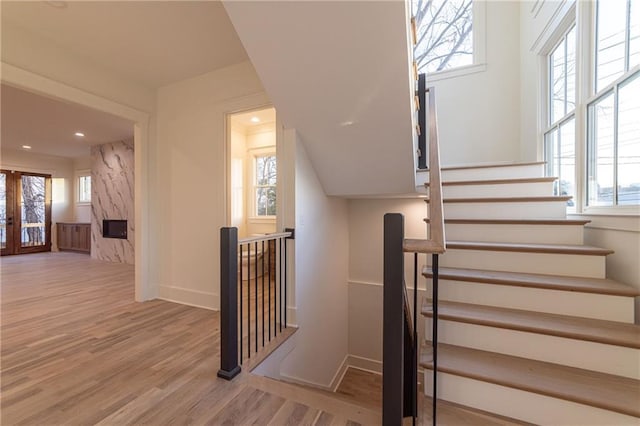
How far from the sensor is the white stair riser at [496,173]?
247 cm

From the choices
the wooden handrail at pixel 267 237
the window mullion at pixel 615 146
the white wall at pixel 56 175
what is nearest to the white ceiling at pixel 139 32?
the wooden handrail at pixel 267 237

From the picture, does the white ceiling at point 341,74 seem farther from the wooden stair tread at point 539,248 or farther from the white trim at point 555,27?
the white trim at point 555,27

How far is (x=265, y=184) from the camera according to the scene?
4914mm

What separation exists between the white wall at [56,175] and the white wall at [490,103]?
978 cm

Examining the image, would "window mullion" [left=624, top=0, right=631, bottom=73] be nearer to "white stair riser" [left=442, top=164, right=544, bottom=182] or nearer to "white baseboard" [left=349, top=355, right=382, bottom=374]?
"white stair riser" [left=442, top=164, right=544, bottom=182]

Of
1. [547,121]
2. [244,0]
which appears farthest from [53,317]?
[547,121]

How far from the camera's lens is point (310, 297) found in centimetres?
272

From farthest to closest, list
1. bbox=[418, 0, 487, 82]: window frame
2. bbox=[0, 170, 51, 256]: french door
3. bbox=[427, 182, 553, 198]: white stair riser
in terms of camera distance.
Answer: bbox=[0, 170, 51, 256]: french door → bbox=[418, 0, 487, 82]: window frame → bbox=[427, 182, 553, 198]: white stair riser

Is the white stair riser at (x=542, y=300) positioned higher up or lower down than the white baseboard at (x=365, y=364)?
higher up

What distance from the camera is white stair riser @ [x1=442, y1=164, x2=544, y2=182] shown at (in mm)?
2475

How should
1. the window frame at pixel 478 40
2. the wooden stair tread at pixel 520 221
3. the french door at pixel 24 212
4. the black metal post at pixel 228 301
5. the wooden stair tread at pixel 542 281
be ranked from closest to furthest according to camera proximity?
1. the wooden stair tread at pixel 542 281
2. the black metal post at pixel 228 301
3. the wooden stair tread at pixel 520 221
4. the window frame at pixel 478 40
5. the french door at pixel 24 212

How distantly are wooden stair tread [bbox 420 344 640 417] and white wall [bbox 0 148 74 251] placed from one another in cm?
993

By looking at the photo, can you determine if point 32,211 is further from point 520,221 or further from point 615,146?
point 615,146

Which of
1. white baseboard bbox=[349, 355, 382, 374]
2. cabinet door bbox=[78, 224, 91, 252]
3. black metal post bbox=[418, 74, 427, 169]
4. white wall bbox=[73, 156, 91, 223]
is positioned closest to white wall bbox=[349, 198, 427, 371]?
white baseboard bbox=[349, 355, 382, 374]
